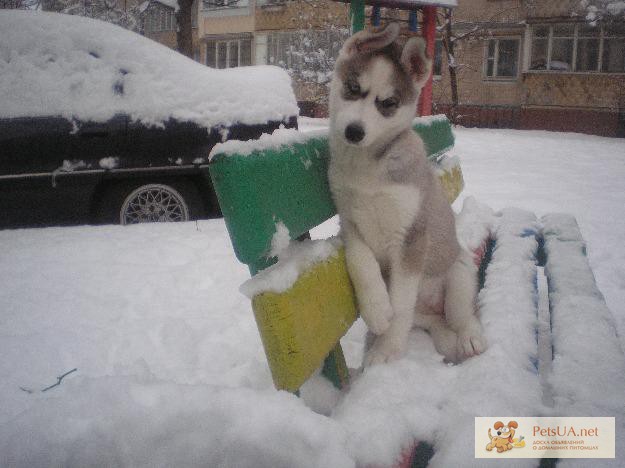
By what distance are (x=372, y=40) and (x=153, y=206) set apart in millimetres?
3608

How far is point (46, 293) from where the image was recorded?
11.3 feet

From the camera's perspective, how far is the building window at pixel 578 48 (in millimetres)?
17875

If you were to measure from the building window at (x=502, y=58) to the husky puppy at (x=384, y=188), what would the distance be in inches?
788

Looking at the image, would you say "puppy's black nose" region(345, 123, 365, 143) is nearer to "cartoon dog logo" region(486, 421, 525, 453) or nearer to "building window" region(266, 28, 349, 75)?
"cartoon dog logo" region(486, 421, 525, 453)

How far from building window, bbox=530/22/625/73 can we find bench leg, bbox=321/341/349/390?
20045mm

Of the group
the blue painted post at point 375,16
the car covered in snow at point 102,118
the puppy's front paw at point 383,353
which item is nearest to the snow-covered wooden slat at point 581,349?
the puppy's front paw at point 383,353

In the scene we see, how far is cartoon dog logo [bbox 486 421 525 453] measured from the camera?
1037 mm

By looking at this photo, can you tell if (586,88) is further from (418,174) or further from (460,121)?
(418,174)

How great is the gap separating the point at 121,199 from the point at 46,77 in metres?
1.25

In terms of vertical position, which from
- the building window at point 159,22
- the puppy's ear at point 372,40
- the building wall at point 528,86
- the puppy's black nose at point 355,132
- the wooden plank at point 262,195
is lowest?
the wooden plank at point 262,195

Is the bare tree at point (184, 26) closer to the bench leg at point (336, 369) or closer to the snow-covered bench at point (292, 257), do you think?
the snow-covered bench at point (292, 257)

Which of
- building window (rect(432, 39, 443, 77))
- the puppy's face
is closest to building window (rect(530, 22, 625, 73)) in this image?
building window (rect(432, 39, 443, 77))

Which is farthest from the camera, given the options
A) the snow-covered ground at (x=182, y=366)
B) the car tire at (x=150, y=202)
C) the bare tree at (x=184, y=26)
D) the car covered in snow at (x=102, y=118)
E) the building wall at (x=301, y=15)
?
the building wall at (x=301, y=15)

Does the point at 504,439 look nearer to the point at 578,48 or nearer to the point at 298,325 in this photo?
the point at 298,325
